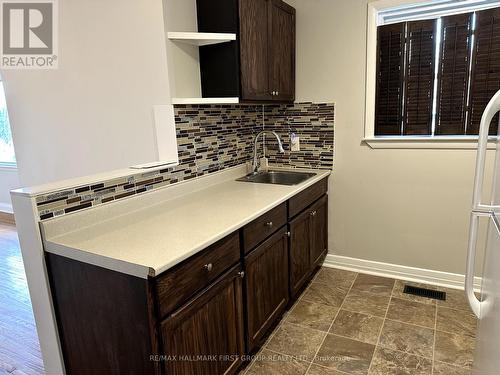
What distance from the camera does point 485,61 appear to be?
7.48 ft

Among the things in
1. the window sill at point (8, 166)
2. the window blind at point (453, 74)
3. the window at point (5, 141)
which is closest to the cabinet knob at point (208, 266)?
Answer: the window blind at point (453, 74)

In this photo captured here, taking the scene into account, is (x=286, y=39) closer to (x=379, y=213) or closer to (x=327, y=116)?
Answer: (x=327, y=116)

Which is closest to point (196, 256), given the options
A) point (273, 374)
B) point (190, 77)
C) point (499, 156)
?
point (273, 374)

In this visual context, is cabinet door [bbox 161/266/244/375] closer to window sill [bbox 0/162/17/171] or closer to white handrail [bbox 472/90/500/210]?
white handrail [bbox 472/90/500/210]

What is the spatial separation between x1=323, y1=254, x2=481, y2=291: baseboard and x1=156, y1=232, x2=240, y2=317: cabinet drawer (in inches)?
64.6

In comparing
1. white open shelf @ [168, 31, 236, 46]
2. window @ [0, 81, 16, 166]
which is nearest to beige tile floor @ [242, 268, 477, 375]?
white open shelf @ [168, 31, 236, 46]

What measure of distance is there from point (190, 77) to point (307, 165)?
133 centimetres

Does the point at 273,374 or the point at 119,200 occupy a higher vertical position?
the point at 119,200

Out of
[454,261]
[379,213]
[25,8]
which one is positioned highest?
[25,8]

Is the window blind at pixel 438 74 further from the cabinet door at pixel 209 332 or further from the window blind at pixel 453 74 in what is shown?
the cabinet door at pixel 209 332

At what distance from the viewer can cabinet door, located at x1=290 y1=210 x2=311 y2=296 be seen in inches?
90.3

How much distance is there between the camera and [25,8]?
2.47m

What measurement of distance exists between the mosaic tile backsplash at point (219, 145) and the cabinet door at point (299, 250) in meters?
0.69

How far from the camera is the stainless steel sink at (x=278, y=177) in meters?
2.73
